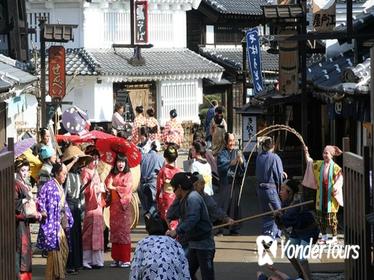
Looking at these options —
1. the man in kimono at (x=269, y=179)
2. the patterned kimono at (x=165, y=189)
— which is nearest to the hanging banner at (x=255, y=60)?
the man in kimono at (x=269, y=179)

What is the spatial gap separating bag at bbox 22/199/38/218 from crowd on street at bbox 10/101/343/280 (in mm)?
17

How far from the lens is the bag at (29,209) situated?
12320mm

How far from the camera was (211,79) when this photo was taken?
42.4 metres

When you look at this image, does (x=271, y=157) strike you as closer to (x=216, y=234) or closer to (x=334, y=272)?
(x=216, y=234)

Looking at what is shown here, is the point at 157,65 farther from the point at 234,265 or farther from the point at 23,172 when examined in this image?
the point at 23,172

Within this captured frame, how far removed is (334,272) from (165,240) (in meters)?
5.85

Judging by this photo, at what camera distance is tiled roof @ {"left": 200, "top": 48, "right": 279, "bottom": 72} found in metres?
42.3

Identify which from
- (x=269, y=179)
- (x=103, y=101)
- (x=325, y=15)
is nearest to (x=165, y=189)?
(x=269, y=179)

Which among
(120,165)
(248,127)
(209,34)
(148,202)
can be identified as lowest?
(148,202)

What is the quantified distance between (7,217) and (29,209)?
302cm

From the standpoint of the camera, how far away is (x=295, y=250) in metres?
12.1

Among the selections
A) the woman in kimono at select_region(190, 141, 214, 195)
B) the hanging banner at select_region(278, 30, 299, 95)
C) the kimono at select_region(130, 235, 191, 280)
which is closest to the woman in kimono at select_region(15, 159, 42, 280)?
the kimono at select_region(130, 235, 191, 280)

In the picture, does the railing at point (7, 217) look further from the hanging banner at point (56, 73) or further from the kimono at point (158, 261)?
the hanging banner at point (56, 73)

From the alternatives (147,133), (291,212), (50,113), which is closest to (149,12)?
(50,113)
